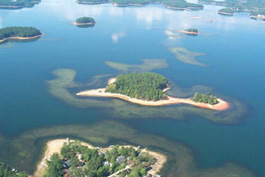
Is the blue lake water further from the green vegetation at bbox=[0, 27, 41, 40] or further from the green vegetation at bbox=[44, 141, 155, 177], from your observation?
the green vegetation at bbox=[44, 141, 155, 177]

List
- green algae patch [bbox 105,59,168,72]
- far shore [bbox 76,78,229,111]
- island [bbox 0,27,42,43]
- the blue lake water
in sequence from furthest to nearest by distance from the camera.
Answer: island [bbox 0,27,42,43]
green algae patch [bbox 105,59,168,72]
far shore [bbox 76,78,229,111]
the blue lake water

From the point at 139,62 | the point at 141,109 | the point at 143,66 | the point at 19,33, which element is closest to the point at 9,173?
the point at 141,109

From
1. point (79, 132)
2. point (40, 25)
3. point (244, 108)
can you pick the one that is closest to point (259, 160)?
point (244, 108)

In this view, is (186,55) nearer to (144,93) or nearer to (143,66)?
(143,66)

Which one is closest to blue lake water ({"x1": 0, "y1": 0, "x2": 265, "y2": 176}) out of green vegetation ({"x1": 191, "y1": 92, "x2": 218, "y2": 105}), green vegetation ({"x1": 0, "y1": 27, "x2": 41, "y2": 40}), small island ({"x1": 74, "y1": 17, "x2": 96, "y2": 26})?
small island ({"x1": 74, "y1": 17, "x2": 96, "y2": 26})

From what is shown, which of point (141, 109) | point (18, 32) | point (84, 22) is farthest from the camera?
point (84, 22)

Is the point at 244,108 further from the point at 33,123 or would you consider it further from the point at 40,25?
the point at 40,25
